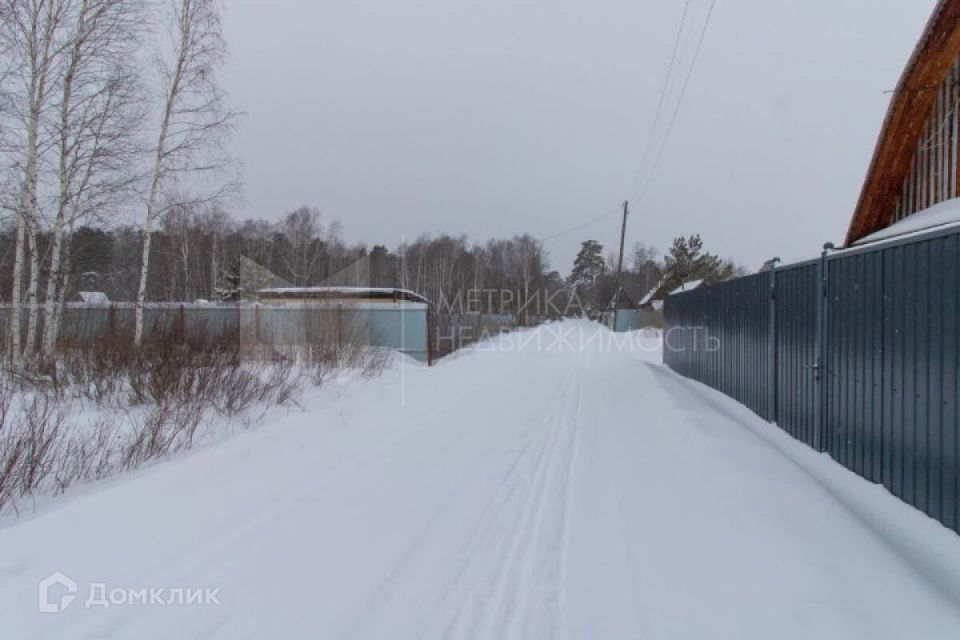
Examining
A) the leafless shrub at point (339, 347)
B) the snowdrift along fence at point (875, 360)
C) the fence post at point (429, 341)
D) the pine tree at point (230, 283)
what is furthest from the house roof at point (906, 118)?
the pine tree at point (230, 283)

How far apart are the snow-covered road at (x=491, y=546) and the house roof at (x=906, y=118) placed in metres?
3.67

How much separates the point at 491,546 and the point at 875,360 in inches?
127

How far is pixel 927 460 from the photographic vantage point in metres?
3.04

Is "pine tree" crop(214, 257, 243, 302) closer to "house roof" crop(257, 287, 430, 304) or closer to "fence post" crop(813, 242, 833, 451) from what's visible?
"house roof" crop(257, 287, 430, 304)

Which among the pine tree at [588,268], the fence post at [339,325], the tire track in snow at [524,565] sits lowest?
the tire track in snow at [524,565]

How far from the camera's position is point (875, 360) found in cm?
370

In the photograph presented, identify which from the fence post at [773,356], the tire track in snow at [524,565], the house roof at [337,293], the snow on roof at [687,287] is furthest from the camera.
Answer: the snow on roof at [687,287]

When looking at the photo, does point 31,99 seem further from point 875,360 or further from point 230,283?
point 230,283

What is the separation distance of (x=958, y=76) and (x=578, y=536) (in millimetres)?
6768

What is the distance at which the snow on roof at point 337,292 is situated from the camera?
469 inches

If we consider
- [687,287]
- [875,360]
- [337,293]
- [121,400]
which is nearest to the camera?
[875,360]

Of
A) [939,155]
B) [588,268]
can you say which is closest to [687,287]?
[939,155]

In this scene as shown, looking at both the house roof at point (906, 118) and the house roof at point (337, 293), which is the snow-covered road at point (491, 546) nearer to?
the house roof at point (906, 118)

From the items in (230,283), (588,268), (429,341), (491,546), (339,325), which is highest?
(588,268)
